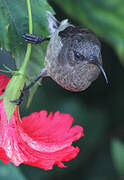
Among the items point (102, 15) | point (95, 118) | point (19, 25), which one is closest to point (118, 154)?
point (95, 118)

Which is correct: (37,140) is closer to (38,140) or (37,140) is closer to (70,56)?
(38,140)

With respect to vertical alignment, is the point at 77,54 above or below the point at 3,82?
above

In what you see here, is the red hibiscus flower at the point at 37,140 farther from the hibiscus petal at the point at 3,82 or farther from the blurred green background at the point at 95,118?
the blurred green background at the point at 95,118

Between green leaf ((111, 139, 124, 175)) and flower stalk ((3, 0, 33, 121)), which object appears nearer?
flower stalk ((3, 0, 33, 121))

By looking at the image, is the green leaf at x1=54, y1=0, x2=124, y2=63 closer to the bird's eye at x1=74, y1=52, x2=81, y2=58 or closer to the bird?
the bird

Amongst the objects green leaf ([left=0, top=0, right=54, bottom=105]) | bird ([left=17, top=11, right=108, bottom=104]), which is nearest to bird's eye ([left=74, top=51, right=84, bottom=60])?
bird ([left=17, top=11, right=108, bottom=104])

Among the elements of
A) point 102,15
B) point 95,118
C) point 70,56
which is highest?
point 102,15
